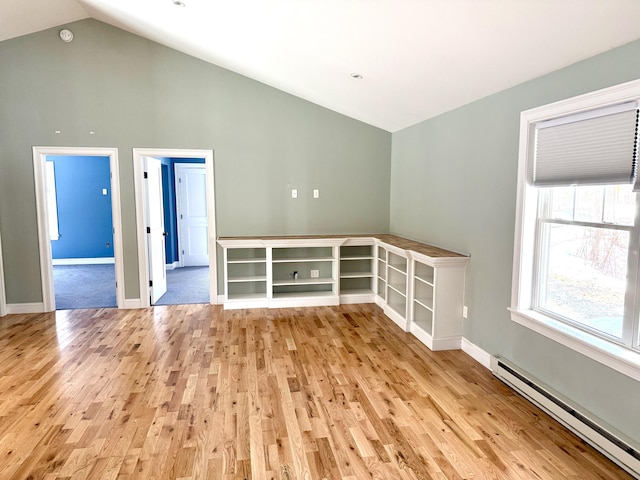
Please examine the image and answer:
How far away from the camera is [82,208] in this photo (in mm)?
8117

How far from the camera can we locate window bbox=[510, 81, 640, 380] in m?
2.13

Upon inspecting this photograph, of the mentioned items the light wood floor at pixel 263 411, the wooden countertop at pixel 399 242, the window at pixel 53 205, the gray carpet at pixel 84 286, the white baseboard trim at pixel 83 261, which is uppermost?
the window at pixel 53 205

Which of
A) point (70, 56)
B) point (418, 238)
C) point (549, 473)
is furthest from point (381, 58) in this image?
point (70, 56)

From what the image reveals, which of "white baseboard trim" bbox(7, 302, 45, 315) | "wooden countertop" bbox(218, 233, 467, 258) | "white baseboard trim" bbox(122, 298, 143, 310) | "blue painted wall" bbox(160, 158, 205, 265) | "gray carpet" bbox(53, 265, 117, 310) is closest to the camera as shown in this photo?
"wooden countertop" bbox(218, 233, 467, 258)

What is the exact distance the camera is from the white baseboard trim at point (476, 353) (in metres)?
3.31

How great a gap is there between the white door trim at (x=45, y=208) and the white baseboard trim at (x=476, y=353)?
4118 millimetres

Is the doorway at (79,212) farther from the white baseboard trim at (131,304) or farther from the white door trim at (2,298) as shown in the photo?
the white baseboard trim at (131,304)

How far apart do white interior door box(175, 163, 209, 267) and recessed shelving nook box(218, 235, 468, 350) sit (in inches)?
109

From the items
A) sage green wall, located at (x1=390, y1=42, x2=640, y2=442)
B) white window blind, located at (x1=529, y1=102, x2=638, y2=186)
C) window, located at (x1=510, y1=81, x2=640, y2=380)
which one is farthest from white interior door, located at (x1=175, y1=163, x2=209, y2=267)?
white window blind, located at (x1=529, y1=102, x2=638, y2=186)

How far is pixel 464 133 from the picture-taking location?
11.8ft

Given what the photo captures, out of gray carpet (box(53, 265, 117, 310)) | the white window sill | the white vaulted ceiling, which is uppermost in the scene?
the white vaulted ceiling

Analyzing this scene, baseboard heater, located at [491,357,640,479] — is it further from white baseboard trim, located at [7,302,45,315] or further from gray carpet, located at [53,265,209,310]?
white baseboard trim, located at [7,302,45,315]

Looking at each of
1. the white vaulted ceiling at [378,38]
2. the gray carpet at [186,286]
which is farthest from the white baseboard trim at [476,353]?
the gray carpet at [186,286]

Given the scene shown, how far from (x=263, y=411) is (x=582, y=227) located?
7.84ft
